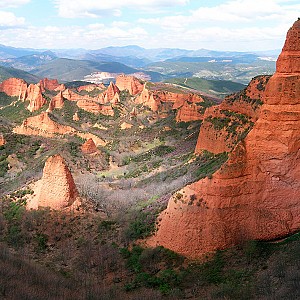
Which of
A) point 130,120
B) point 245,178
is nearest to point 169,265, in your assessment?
point 245,178

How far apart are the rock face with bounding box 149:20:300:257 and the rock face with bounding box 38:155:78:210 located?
9.40 metres

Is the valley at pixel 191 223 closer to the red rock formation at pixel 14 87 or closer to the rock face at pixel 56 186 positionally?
the rock face at pixel 56 186

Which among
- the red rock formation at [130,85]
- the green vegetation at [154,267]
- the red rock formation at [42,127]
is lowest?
the green vegetation at [154,267]

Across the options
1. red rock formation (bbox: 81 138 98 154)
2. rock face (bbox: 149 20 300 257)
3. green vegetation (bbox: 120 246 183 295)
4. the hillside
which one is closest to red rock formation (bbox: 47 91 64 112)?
red rock formation (bbox: 81 138 98 154)

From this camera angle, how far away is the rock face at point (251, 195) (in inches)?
899

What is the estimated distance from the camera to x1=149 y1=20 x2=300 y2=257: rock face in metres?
22.8

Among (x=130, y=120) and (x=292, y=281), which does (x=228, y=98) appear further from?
(x=130, y=120)

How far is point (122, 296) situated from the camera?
64.7 ft

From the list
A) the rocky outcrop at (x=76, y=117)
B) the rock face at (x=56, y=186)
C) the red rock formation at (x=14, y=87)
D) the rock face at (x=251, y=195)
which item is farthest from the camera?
the red rock formation at (x=14, y=87)

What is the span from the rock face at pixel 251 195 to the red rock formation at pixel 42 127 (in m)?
50.6

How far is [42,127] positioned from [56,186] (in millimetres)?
43463

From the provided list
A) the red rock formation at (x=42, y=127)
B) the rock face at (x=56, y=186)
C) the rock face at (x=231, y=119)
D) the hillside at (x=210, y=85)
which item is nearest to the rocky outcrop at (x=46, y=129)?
the red rock formation at (x=42, y=127)

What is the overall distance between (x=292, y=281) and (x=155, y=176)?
1032 inches

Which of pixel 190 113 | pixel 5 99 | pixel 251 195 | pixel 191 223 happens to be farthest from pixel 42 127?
pixel 251 195
